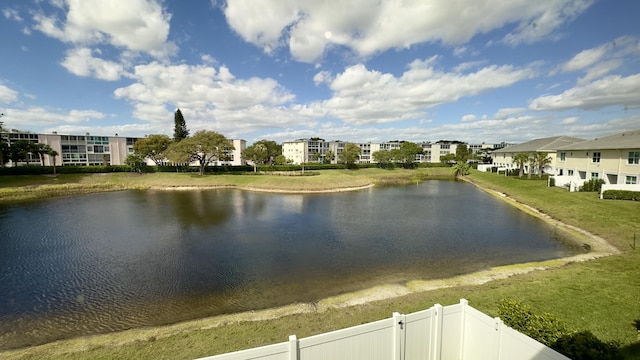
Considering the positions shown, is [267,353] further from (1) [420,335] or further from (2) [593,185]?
(2) [593,185]

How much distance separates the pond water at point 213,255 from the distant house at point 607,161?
13.8 meters

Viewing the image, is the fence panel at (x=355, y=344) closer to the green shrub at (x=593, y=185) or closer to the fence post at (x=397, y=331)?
the fence post at (x=397, y=331)

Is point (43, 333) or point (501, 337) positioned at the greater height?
point (501, 337)

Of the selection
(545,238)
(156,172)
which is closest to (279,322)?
(545,238)

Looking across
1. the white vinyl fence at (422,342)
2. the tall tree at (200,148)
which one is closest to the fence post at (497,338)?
the white vinyl fence at (422,342)

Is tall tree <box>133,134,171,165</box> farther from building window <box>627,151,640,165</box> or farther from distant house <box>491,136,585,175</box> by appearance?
distant house <box>491,136,585,175</box>

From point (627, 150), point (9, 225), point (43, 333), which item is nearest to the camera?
point (43, 333)

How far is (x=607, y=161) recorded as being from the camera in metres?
35.7

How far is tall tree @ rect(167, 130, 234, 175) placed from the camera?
58694 millimetres

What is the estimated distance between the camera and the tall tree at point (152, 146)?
2625 inches

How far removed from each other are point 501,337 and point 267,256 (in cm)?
1366

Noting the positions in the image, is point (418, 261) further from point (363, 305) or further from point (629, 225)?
point (629, 225)

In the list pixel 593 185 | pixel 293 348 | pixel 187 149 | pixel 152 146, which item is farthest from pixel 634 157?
pixel 152 146

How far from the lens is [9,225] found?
84.3 ft
